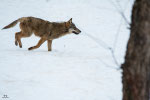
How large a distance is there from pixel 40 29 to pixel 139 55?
7949 millimetres

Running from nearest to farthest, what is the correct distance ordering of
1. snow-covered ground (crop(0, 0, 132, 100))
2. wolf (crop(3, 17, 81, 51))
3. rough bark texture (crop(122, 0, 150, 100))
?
rough bark texture (crop(122, 0, 150, 100))
snow-covered ground (crop(0, 0, 132, 100))
wolf (crop(3, 17, 81, 51))

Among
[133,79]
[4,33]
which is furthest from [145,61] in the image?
[4,33]

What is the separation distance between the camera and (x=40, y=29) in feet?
36.3

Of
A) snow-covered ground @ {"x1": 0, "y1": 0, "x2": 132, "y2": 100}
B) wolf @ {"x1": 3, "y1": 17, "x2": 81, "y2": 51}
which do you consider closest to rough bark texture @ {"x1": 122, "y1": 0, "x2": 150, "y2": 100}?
snow-covered ground @ {"x1": 0, "y1": 0, "x2": 132, "y2": 100}

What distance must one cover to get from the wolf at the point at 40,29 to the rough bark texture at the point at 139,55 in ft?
25.1

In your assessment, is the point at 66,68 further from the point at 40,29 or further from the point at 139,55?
the point at 139,55

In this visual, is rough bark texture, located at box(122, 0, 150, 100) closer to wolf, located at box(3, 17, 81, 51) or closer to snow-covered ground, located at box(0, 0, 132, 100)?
snow-covered ground, located at box(0, 0, 132, 100)

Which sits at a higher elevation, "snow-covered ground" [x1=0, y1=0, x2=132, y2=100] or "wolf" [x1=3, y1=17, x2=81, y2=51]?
"wolf" [x1=3, y1=17, x2=81, y2=51]

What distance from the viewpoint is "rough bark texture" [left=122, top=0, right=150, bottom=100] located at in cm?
340

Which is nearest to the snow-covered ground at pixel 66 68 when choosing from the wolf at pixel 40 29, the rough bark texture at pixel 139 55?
the rough bark texture at pixel 139 55

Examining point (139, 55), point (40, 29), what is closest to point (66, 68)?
point (40, 29)

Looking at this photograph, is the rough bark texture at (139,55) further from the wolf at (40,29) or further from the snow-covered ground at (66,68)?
the wolf at (40,29)

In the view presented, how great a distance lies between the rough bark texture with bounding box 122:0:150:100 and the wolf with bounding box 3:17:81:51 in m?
7.66

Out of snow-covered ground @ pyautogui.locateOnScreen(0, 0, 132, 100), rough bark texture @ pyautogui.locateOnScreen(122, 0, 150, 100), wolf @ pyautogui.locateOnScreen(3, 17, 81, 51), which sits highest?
rough bark texture @ pyautogui.locateOnScreen(122, 0, 150, 100)
